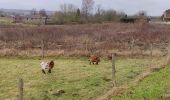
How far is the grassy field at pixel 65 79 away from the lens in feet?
50.7

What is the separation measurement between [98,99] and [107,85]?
324 centimetres

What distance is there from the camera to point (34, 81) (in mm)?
18297

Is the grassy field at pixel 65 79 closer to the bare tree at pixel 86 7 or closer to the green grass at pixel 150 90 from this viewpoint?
the green grass at pixel 150 90

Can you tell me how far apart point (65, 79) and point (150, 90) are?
6236 mm

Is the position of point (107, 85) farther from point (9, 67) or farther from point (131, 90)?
point (9, 67)

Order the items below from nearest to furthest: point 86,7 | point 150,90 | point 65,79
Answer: point 150,90
point 65,79
point 86,7

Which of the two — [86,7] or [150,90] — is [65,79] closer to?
[150,90]

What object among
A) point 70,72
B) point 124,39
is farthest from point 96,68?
point 124,39

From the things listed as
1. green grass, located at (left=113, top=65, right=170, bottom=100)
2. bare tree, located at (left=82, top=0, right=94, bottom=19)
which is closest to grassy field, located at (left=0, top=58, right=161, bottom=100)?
green grass, located at (left=113, top=65, right=170, bottom=100)

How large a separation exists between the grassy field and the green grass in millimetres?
1657

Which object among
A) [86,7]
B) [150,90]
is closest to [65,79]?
[150,90]

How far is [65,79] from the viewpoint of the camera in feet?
61.8

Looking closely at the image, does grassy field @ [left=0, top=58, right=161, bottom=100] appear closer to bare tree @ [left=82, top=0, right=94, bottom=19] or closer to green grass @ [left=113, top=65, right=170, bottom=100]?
green grass @ [left=113, top=65, right=170, bottom=100]

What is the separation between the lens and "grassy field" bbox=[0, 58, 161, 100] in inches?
608
